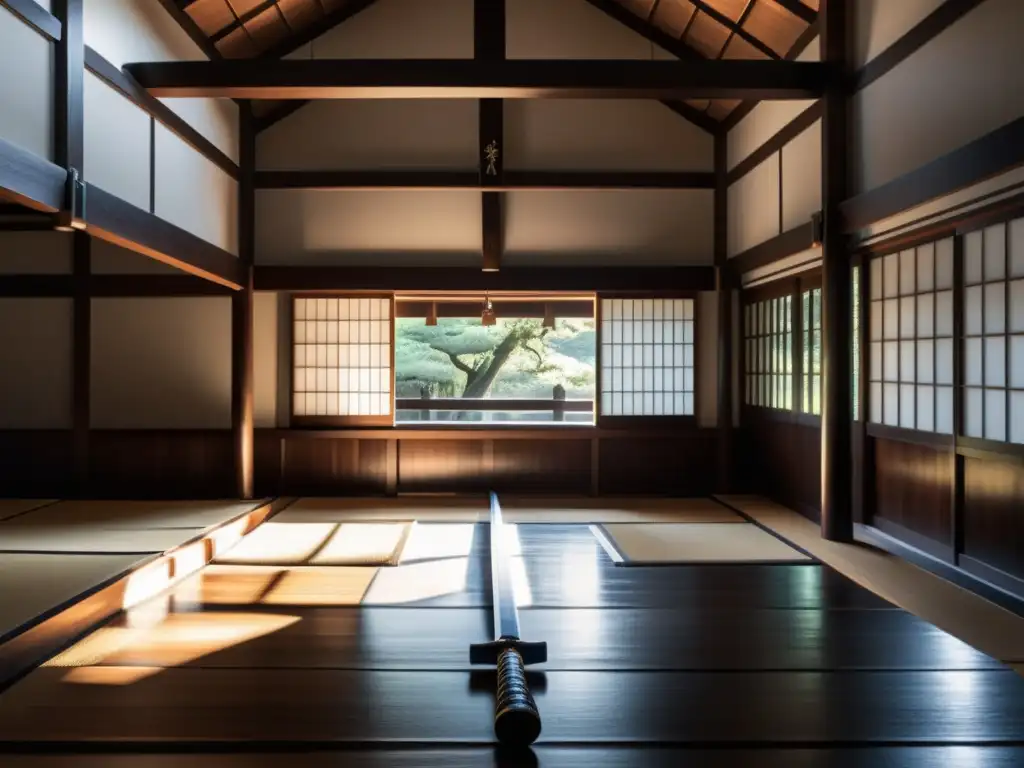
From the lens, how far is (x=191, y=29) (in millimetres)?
5895

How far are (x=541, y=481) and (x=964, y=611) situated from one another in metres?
4.20

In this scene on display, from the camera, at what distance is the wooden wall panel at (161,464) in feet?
23.1

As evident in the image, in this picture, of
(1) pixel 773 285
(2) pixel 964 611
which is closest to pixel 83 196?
(2) pixel 964 611

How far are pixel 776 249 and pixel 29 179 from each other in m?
4.54

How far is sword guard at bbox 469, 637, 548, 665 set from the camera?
3.08 meters

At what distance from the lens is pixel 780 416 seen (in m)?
6.65

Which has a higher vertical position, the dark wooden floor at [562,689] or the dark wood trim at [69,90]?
Answer: the dark wood trim at [69,90]

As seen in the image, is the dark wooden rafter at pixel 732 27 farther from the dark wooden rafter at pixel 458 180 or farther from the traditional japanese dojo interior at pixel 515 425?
the dark wooden rafter at pixel 458 180

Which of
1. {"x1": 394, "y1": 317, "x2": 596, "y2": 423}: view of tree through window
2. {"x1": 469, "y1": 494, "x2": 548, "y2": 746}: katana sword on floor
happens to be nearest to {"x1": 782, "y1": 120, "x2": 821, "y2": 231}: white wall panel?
{"x1": 469, "y1": 494, "x2": 548, "y2": 746}: katana sword on floor

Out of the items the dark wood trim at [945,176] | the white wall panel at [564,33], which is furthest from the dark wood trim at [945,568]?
the white wall panel at [564,33]

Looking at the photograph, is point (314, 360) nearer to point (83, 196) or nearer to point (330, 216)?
point (330, 216)

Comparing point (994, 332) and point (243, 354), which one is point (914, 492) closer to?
point (994, 332)

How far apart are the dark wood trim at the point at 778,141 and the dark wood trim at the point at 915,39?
0.49 m

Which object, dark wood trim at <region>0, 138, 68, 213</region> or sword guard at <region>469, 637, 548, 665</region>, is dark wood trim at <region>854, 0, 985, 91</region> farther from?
dark wood trim at <region>0, 138, 68, 213</region>
